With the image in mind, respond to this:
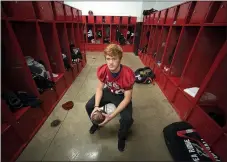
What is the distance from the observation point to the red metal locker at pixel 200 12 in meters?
1.38

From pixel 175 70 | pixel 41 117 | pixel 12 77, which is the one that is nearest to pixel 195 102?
pixel 175 70

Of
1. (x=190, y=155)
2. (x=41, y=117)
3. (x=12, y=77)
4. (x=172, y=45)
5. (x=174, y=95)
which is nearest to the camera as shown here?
(x=190, y=155)

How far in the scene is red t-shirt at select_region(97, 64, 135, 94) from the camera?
1264 mm

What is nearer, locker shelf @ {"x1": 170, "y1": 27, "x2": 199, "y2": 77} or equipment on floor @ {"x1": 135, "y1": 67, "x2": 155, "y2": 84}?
locker shelf @ {"x1": 170, "y1": 27, "x2": 199, "y2": 77}

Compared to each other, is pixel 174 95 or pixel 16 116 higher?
pixel 16 116

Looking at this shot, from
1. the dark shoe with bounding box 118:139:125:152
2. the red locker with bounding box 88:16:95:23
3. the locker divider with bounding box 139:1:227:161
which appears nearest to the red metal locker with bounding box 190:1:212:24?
the locker divider with bounding box 139:1:227:161

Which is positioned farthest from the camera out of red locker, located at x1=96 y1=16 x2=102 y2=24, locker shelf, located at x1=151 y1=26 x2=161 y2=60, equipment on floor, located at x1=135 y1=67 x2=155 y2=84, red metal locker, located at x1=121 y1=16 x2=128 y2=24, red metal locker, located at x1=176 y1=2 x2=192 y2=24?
red locker, located at x1=96 y1=16 x2=102 y2=24

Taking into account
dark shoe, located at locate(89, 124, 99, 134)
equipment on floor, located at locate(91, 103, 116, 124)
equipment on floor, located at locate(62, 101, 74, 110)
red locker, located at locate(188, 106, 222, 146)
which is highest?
equipment on floor, located at locate(91, 103, 116, 124)

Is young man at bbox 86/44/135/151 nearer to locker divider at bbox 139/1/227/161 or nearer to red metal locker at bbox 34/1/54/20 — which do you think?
locker divider at bbox 139/1/227/161

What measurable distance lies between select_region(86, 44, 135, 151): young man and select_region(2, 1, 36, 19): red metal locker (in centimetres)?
106

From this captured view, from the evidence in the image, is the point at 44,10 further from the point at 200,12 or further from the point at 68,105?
the point at 200,12

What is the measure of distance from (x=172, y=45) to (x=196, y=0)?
924 millimetres

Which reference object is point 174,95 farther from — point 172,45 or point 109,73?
point 109,73

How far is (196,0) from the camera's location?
5.25 feet
